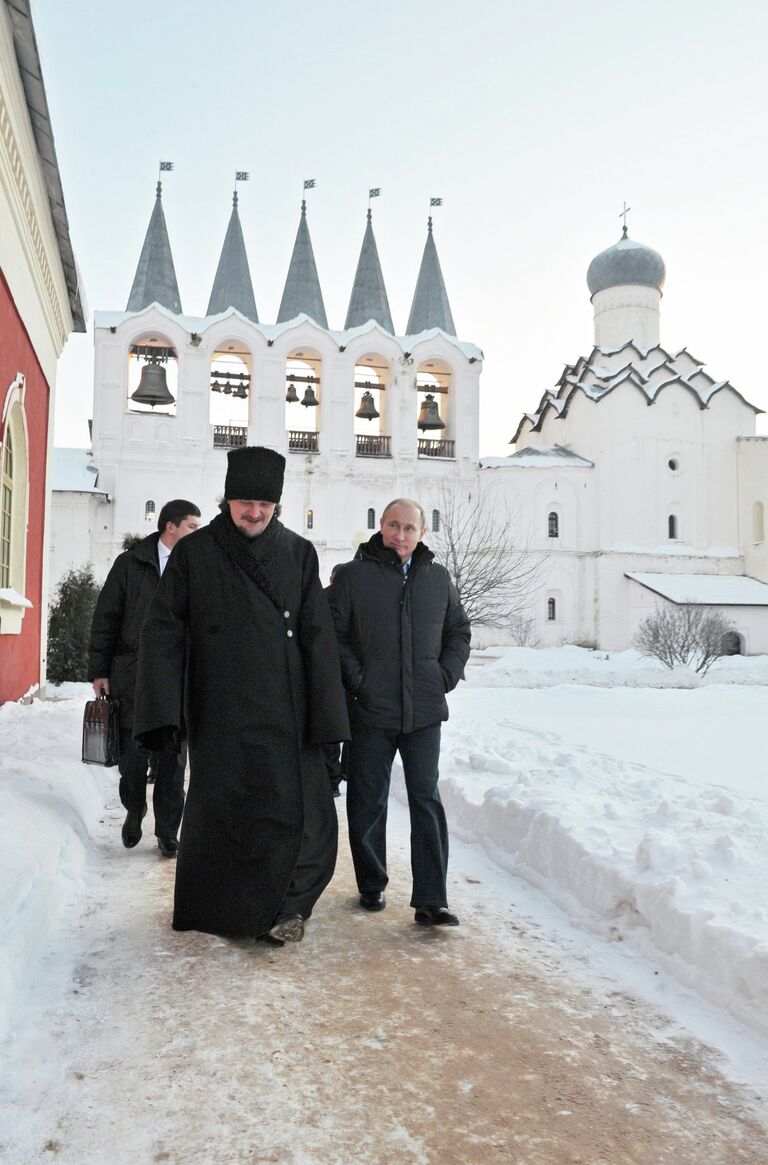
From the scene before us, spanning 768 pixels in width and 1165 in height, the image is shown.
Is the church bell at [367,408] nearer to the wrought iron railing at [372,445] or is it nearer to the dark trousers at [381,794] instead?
the wrought iron railing at [372,445]

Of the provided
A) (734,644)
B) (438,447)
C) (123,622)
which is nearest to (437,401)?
(438,447)

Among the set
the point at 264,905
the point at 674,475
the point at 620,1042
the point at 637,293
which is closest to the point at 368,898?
the point at 264,905

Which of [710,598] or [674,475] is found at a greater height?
[674,475]

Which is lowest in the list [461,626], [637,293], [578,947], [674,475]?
[578,947]

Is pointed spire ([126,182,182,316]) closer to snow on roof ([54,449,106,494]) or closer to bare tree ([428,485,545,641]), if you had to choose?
snow on roof ([54,449,106,494])

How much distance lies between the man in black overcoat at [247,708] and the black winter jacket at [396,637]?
36 cm

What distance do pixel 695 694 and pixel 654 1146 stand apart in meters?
14.7

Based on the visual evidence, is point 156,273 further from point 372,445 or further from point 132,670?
point 132,670

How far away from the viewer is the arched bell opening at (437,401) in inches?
1422

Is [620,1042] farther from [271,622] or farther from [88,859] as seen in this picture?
[88,859]

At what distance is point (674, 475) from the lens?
1566 inches

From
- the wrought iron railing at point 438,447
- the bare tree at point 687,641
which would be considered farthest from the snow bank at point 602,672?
the wrought iron railing at point 438,447

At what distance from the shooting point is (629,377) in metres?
39.1

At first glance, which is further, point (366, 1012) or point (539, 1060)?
point (366, 1012)
